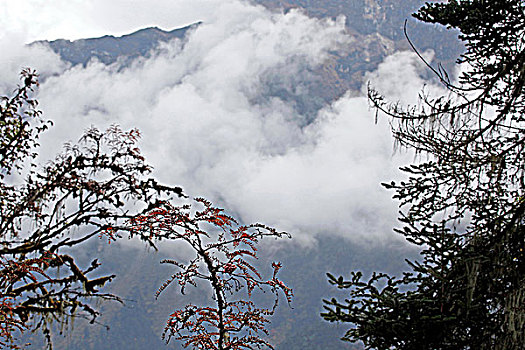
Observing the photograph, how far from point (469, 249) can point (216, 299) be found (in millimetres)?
2613

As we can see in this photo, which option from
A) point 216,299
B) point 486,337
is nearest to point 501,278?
point 486,337

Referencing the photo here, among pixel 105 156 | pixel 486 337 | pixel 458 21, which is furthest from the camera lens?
pixel 458 21

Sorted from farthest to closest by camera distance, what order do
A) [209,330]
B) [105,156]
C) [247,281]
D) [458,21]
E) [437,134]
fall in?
[458,21] < [209,330] < [437,134] < [247,281] < [105,156]

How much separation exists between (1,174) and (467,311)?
4.53m

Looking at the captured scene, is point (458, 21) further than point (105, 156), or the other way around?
point (458, 21)

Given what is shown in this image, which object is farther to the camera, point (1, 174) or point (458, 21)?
point (458, 21)

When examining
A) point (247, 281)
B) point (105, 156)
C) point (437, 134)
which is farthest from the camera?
point (437, 134)

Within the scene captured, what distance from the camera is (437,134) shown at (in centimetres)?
546

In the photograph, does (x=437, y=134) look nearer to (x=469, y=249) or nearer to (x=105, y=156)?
(x=469, y=249)

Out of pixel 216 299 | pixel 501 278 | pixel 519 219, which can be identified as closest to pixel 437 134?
pixel 519 219

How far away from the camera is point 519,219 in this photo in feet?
15.3

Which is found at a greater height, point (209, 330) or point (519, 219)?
point (519, 219)

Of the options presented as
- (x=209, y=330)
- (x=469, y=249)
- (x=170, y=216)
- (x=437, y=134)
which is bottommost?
(x=209, y=330)

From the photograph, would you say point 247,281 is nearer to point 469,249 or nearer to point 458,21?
point 469,249
